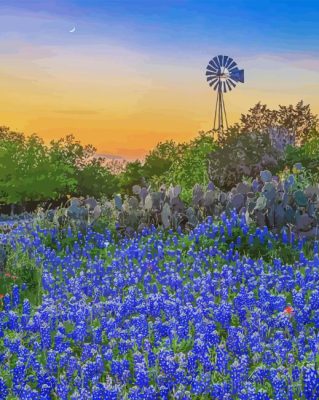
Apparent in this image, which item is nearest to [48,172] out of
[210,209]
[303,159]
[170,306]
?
[303,159]

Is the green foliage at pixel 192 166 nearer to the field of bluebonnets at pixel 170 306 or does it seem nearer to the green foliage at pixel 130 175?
the green foliage at pixel 130 175

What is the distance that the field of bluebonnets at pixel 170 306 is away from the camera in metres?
5.63

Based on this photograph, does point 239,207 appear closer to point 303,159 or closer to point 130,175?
point 303,159

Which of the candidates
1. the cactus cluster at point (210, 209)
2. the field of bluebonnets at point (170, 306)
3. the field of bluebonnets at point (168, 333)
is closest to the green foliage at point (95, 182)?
the cactus cluster at point (210, 209)

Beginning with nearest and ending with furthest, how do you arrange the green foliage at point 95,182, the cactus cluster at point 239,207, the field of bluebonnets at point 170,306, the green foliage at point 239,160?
the field of bluebonnets at point 170,306, the cactus cluster at point 239,207, the green foliage at point 239,160, the green foliage at point 95,182

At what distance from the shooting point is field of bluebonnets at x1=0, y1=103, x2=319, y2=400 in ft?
18.5

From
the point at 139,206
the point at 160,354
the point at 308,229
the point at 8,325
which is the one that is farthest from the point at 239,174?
the point at 160,354

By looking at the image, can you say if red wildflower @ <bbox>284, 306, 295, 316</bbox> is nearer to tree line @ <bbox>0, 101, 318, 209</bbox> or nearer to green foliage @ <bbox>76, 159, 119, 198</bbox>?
tree line @ <bbox>0, 101, 318, 209</bbox>

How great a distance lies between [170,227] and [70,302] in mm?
5562

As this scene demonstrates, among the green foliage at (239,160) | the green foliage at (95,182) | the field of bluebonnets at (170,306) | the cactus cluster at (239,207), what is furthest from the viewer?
the green foliage at (95,182)

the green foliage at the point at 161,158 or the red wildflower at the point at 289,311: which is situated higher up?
the green foliage at the point at 161,158

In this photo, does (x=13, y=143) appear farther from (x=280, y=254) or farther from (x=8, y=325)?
(x=8, y=325)

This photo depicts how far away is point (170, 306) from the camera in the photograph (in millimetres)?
7297

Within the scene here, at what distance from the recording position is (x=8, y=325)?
7910 mm
